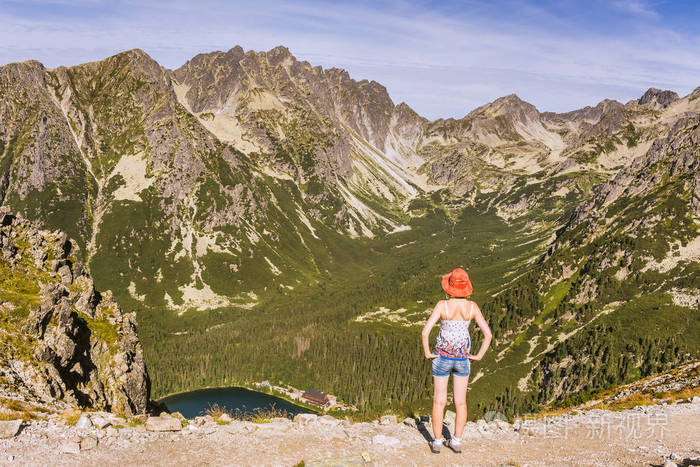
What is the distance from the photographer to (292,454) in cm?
1972

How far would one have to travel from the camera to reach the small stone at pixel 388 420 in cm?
2437

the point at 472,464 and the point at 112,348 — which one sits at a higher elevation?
the point at 472,464

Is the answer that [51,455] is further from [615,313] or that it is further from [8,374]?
[615,313]

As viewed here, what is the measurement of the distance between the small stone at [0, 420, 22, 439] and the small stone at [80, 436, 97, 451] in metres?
2.96

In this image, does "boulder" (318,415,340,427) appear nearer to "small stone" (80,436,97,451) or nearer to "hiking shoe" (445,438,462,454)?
"hiking shoe" (445,438,462,454)

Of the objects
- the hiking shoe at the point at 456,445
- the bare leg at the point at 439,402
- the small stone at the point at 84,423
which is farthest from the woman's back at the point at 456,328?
the small stone at the point at 84,423

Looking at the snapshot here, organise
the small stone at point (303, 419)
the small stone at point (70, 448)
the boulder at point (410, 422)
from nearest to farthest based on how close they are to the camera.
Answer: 1. the small stone at point (70, 448)
2. the small stone at point (303, 419)
3. the boulder at point (410, 422)

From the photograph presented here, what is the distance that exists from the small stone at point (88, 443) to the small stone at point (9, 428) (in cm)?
296

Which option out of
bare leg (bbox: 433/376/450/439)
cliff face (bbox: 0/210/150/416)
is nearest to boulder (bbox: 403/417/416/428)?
bare leg (bbox: 433/376/450/439)

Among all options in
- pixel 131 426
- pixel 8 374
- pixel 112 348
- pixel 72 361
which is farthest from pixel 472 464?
pixel 112 348

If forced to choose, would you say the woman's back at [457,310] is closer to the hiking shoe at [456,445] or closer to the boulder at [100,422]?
the hiking shoe at [456,445]

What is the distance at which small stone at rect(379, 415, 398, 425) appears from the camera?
24370 millimetres

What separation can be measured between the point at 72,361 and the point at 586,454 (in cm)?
4729

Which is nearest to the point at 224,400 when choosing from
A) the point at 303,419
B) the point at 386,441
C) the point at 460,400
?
the point at 303,419
